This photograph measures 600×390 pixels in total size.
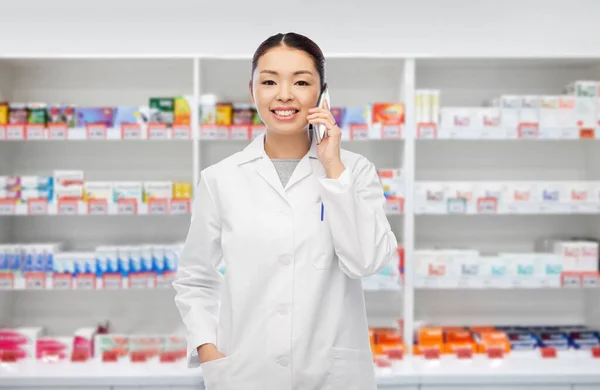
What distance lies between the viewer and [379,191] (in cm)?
183

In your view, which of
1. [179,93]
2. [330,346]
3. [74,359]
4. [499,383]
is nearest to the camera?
[330,346]

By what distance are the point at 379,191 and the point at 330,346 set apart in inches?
19.5

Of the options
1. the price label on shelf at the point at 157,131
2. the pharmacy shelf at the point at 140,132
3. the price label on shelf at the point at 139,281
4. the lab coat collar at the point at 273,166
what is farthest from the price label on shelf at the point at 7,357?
the lab coat collar at the point at 273,166

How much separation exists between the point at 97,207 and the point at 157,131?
0.62m

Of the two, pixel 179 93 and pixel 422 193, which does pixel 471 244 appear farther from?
pixel 179 93

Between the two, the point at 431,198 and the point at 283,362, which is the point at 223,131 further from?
the point at 283,362

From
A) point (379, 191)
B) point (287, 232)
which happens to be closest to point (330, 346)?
point (287, 232)

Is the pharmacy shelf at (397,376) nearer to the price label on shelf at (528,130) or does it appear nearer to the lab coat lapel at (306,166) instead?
the price label on shelf at (528,130)

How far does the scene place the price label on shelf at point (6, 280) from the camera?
12.2 ft

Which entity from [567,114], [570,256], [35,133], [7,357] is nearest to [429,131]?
[567,114]

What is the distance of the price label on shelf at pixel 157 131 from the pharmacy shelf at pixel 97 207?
0.40 meters

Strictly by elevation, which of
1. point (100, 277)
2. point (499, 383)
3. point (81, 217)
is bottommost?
point (499, 383)

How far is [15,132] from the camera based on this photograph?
145 inches

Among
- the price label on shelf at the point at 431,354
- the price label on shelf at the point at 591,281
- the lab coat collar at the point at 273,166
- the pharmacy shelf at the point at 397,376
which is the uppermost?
the lab coat collar at the point at 273,166
